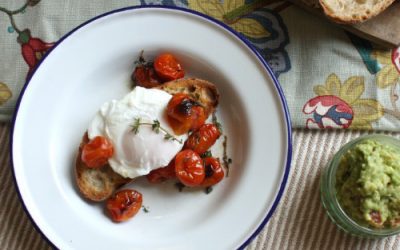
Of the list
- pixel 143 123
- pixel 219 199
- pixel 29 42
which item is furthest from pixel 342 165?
pixel 29 42

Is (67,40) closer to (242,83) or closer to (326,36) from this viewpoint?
(242,83)

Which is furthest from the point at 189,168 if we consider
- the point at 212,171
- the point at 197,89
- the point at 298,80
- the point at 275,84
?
the point at 298,80

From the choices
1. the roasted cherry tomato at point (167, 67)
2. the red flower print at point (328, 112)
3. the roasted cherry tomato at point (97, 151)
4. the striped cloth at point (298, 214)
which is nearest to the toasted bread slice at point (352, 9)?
the red flower print at point (328, 112)

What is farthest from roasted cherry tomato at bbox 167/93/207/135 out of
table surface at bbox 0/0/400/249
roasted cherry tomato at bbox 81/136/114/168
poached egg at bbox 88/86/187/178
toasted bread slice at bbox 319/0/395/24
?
toasted bread slice at bbox 319/0/395/24

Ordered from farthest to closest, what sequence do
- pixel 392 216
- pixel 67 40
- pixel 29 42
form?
pixel 29 42
pixel 67 40
pixel 392 216

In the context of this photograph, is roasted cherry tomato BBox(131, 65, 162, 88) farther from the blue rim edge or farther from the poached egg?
the blue rim edge

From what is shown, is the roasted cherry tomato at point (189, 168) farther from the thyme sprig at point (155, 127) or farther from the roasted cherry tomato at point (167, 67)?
the roasted cherry tomato at point (167, 67)
